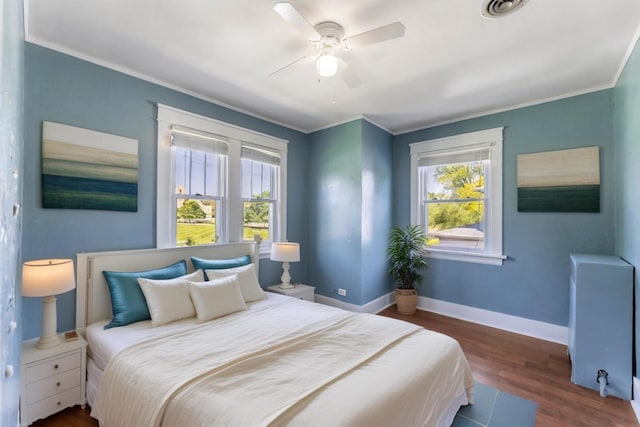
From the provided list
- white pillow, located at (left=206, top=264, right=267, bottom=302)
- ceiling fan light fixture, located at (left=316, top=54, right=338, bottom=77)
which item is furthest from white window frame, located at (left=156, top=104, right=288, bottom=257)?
ceiling fan light fixture, located at (left=316, top=54, right=338, bottom=77)

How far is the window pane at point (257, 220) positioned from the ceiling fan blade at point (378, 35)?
7.93 feet

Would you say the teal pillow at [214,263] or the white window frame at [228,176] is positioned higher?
the white window frame at [228,176]

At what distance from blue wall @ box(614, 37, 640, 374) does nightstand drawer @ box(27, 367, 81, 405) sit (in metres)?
4.07

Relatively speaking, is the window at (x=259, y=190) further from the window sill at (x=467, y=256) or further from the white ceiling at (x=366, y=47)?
the window sill at (x=467, y=256)

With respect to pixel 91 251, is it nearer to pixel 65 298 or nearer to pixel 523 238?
pixel 65 298

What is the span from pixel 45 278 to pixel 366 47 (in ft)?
9.38

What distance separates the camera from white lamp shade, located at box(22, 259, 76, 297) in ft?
5.99

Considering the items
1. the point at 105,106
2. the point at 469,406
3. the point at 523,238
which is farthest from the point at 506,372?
the point at 105,106

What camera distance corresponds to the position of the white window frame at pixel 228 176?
2.84 m

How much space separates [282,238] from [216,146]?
1.52 meters

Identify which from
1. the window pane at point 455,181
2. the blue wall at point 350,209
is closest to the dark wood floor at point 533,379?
the blue wall at point 350,209

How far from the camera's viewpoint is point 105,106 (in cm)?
251

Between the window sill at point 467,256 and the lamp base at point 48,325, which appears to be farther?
the window sill at point 467,256

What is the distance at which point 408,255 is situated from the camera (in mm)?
3975
